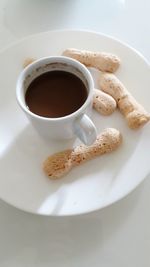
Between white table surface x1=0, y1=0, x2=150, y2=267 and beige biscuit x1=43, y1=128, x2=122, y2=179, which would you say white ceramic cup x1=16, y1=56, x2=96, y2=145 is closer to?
beige biscuit x1=43, y1=128, x2=122, y2=179

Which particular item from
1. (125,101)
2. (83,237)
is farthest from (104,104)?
(83,237)

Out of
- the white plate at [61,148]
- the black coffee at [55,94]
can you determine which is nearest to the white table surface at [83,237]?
the white plate at [61,148]

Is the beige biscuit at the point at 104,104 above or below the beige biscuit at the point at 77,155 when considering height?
above

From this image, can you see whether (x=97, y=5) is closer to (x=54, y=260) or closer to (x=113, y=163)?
(x=113, y=163)

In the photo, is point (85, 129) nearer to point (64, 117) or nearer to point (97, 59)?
point (64, 117)

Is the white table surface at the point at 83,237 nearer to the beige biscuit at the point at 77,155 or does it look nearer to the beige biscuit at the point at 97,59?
the beige biscuit at the point at 77,155

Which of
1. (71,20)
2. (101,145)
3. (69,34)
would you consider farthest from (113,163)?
(71,20)
